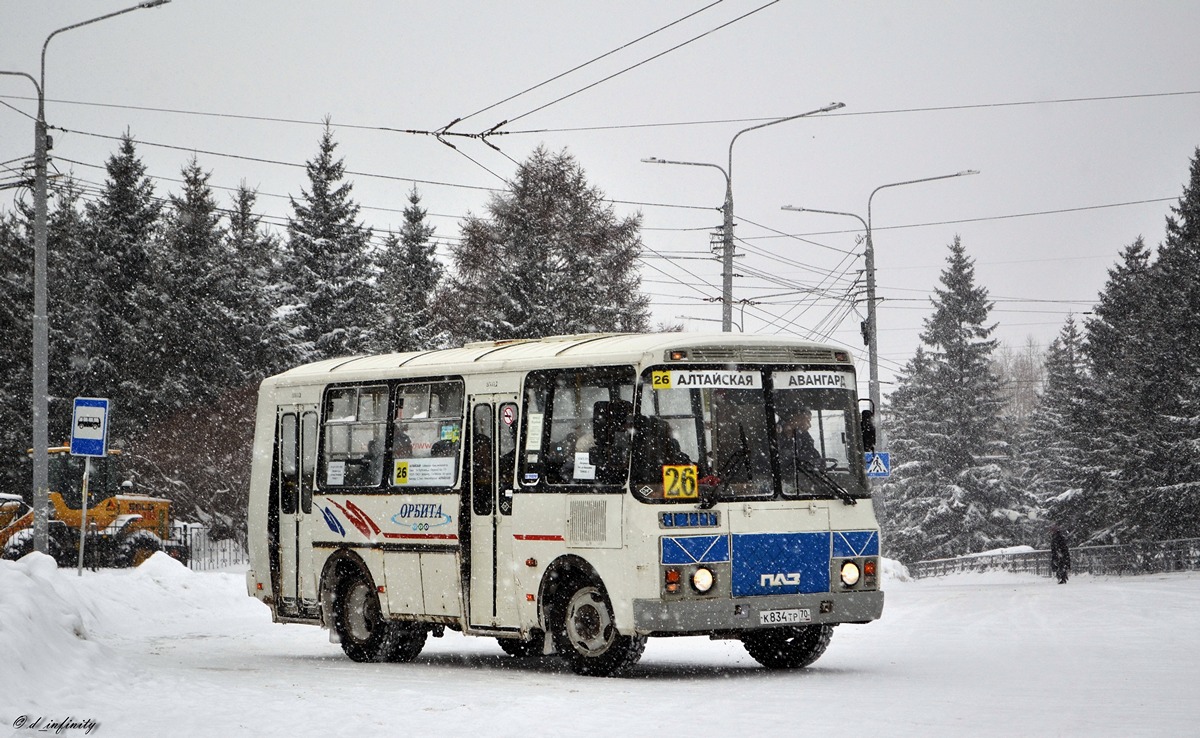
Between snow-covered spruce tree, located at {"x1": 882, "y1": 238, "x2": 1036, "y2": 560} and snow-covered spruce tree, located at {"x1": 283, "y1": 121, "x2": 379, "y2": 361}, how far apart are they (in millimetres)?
27339

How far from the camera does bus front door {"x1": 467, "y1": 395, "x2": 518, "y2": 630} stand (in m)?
16.0

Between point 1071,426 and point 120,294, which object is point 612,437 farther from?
point 1071,426

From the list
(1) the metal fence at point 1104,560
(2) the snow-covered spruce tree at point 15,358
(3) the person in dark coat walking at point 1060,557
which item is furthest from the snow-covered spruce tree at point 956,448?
(2) the snow-covered spruce tree at point 15,358

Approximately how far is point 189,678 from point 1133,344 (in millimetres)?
48486

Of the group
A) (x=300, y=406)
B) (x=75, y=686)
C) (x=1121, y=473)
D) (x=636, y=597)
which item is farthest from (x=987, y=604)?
(x=1121, y=473)

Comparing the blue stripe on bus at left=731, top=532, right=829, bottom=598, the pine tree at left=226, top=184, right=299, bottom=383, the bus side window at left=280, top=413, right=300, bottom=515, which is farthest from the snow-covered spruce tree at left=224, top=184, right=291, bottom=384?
the blue stripe on bus at left=731, top=532, right=829, bottom=598

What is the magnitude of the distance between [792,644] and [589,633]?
7.01ft

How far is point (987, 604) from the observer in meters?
31.2

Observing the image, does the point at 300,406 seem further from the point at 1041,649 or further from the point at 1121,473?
the point at 1121,473

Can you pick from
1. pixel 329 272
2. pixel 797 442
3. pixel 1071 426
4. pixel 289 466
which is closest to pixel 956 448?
pixel 1071 426

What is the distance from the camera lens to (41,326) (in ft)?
91.1

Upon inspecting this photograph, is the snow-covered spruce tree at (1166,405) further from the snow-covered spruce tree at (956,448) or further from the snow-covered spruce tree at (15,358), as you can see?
the snow-covered spruce tree at (15,358)

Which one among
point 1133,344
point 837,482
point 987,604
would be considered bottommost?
point 987,604

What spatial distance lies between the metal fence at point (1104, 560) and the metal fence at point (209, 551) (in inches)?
1079
